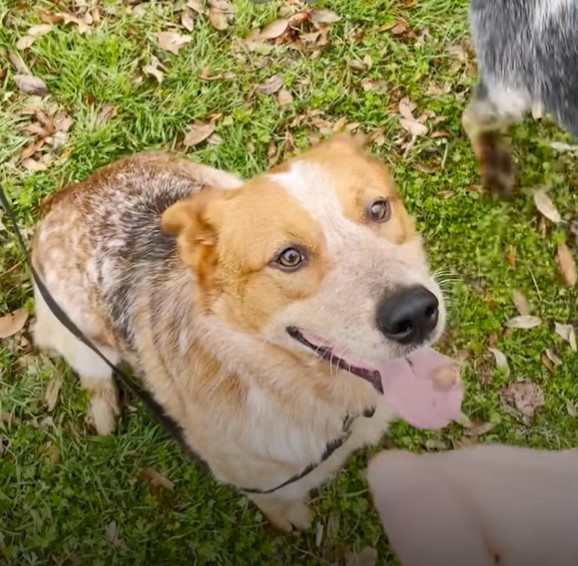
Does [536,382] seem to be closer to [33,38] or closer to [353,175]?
[353,175]

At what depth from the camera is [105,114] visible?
450cm

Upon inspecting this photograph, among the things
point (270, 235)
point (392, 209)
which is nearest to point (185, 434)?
point (270, 235)

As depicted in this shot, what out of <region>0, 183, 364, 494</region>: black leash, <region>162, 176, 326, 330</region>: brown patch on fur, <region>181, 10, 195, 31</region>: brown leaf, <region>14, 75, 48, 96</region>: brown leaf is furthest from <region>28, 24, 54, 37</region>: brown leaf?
<region>162, 176, 326, 330</region>: brown patch on fur

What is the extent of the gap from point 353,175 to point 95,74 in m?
2.60

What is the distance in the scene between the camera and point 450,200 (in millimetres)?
4277

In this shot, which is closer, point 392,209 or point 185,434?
point 392,209

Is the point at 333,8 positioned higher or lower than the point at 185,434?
higher

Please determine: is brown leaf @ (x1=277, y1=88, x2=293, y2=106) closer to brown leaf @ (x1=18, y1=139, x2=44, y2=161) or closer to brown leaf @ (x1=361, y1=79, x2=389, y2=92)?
brown leaf @ (x1=361, y1=79, x2=389, y2=92)

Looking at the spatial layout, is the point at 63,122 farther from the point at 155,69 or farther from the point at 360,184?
the point at 360,184

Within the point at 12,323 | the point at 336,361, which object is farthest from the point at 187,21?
the point at 336,361

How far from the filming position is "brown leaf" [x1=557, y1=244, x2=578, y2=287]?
4133 millimetres

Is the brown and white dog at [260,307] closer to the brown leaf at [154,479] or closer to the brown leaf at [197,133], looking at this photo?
the brown leaf at [154,479]

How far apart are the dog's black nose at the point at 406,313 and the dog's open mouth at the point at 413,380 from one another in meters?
0.19

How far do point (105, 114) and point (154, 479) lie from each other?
2226 mm
